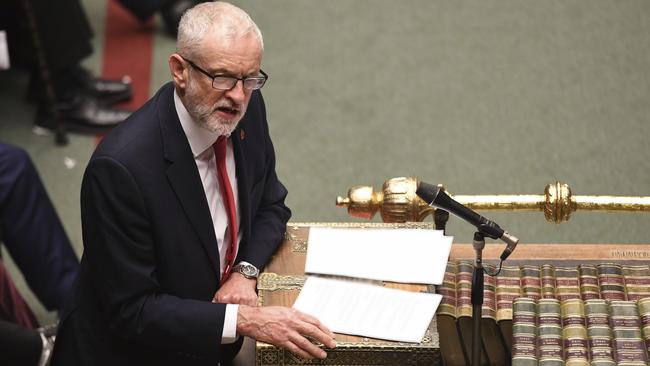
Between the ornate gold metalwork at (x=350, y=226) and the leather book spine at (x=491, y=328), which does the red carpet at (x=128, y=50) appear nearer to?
the ornate gold metalwork at (x=350, y=226)

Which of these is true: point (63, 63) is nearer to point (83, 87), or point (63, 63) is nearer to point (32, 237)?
point (83, 87)

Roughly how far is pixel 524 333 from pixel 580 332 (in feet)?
0.48

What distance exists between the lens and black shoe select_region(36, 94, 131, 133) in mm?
5277

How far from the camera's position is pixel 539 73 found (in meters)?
5.54

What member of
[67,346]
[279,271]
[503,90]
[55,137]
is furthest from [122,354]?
[503,90]

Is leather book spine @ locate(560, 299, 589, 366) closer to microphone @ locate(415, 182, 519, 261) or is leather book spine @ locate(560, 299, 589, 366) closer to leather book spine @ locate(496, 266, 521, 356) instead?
leather book spine @ locate(496, 266, 521, 356)

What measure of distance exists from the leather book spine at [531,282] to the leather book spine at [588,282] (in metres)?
0.12

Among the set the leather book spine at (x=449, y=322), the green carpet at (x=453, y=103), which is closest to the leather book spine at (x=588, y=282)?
the leather book spine at (x=449, y=322)

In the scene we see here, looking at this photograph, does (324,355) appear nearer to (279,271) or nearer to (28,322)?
(279,271)

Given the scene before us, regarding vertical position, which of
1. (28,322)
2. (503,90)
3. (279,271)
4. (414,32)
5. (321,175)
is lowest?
(28,322)

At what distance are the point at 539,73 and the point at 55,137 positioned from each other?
2.53 meters

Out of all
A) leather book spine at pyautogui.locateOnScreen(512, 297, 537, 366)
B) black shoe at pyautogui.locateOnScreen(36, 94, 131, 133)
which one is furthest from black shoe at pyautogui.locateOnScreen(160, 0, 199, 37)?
leather book spine at pyautogui.locateOnScreen(512, 297, 537, 366)

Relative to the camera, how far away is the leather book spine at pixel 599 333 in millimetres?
2676

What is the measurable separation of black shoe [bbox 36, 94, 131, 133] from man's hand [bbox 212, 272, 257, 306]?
8.76 ft
